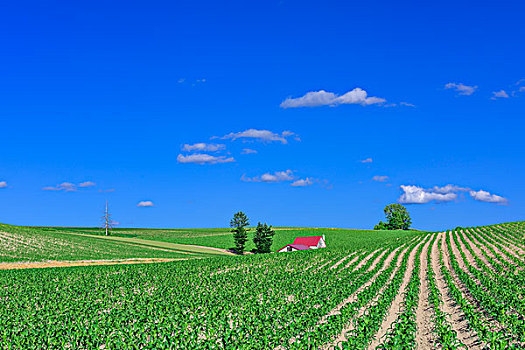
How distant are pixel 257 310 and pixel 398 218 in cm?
14248

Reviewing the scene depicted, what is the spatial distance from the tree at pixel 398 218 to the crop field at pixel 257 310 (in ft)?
393

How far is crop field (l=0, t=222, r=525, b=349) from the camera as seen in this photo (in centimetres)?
1445

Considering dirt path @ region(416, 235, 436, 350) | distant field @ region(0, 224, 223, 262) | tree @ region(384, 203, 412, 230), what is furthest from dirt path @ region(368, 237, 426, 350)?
tree @ region(384, 203, 412, 230)

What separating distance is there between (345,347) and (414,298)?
426 inches

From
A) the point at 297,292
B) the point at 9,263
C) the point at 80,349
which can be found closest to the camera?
the point at 80,349

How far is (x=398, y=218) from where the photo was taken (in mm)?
152875

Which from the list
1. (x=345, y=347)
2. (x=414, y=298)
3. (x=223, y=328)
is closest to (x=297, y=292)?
(x=414, y=298)

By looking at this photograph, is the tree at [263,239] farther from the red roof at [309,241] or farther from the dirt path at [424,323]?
the dirt path at [424,323]

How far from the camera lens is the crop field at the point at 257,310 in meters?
14.4

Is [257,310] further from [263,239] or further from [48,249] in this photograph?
[263,239]

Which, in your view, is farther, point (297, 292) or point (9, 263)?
Answer: point (9, 263)

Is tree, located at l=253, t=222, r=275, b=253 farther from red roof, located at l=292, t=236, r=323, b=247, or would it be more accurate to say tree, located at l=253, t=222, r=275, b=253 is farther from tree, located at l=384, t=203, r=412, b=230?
tree, located at l=384, t=203, r=412, b=230

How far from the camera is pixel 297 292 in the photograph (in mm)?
24250

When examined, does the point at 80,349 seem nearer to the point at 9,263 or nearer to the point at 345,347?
the point at 345,347
